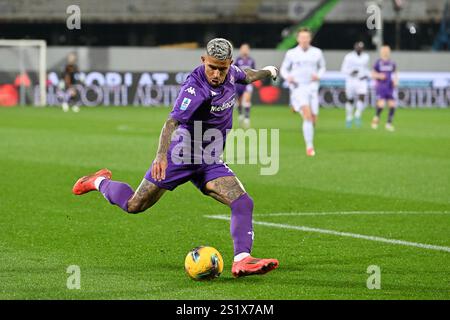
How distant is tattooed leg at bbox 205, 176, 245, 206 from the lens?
8.52 m

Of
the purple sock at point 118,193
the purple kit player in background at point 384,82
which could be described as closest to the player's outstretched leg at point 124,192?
the purple sock at point 118,193

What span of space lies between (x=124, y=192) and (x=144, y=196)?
1.42 ft

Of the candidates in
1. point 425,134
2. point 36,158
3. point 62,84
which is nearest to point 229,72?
point 36,158

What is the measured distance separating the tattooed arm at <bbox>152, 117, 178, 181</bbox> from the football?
0.64 meters

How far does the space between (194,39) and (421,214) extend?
→ 3662 cm

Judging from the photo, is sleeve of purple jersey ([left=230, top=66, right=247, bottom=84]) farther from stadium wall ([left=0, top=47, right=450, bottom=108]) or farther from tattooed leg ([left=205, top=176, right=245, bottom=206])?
stadium wall ([left=0, top=47, right=450, bottom=108])

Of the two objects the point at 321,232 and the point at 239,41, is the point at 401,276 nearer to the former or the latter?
the point at 321,232

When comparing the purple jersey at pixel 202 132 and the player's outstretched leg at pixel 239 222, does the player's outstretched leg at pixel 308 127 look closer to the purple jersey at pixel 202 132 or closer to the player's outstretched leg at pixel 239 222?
the purple jersey at pixel 202 132

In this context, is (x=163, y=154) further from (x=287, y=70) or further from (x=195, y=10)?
(x=195, y=10)

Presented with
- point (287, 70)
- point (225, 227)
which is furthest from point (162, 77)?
point (225, 227)

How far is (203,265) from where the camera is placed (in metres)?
8.05

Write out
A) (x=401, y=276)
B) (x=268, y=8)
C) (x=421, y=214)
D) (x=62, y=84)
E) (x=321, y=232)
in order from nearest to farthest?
(x=401, y=276)
(x=321, y=232)
(x=421, y=214)
(x=62, y=84)
(x=268, y=8)

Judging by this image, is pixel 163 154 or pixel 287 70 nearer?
pixel 163 154

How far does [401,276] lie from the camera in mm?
8344
